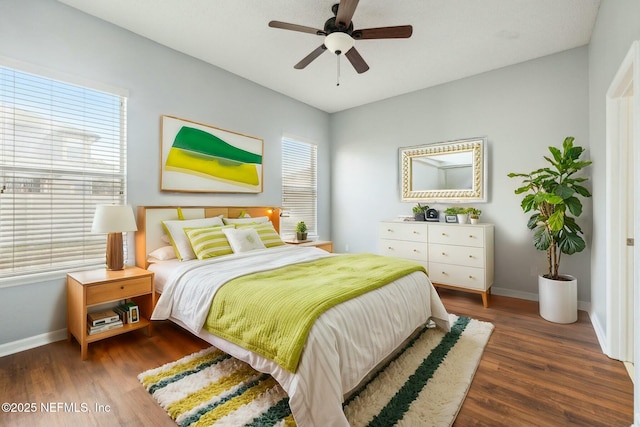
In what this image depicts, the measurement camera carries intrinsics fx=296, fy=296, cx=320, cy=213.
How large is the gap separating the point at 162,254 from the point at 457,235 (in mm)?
3336

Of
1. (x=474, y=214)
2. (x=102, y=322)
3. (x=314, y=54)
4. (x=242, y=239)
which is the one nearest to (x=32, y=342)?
(x=102, y=322)

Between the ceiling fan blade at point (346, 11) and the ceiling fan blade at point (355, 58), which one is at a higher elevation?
the ceiling fan blade at point (346, 11)

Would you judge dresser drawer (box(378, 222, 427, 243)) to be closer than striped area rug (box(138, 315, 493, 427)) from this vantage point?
No

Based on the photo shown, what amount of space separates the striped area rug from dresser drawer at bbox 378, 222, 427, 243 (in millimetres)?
1711

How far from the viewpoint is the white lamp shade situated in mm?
2516

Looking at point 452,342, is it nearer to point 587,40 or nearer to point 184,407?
→ point 184,407

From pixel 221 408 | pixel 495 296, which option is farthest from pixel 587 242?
pixel 221 408

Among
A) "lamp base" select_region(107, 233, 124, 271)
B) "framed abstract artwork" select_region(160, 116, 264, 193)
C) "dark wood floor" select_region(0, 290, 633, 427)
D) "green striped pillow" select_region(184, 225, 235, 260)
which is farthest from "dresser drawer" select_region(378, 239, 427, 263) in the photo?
"lamp base" select_region(107, 233, 124, 271)

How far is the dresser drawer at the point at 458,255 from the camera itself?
11.5ft

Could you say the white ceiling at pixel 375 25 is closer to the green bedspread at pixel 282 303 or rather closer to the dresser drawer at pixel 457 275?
the green bedspread at pixel 282 303

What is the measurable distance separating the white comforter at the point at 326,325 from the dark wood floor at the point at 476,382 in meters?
0.43

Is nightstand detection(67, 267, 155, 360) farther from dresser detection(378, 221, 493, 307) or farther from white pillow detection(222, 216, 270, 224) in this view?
dresser detection(378, 221, 493, 307)

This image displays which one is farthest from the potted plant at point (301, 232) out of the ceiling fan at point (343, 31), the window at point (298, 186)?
the ceiling fan at point (343, 31)

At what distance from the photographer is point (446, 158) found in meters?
4.21
